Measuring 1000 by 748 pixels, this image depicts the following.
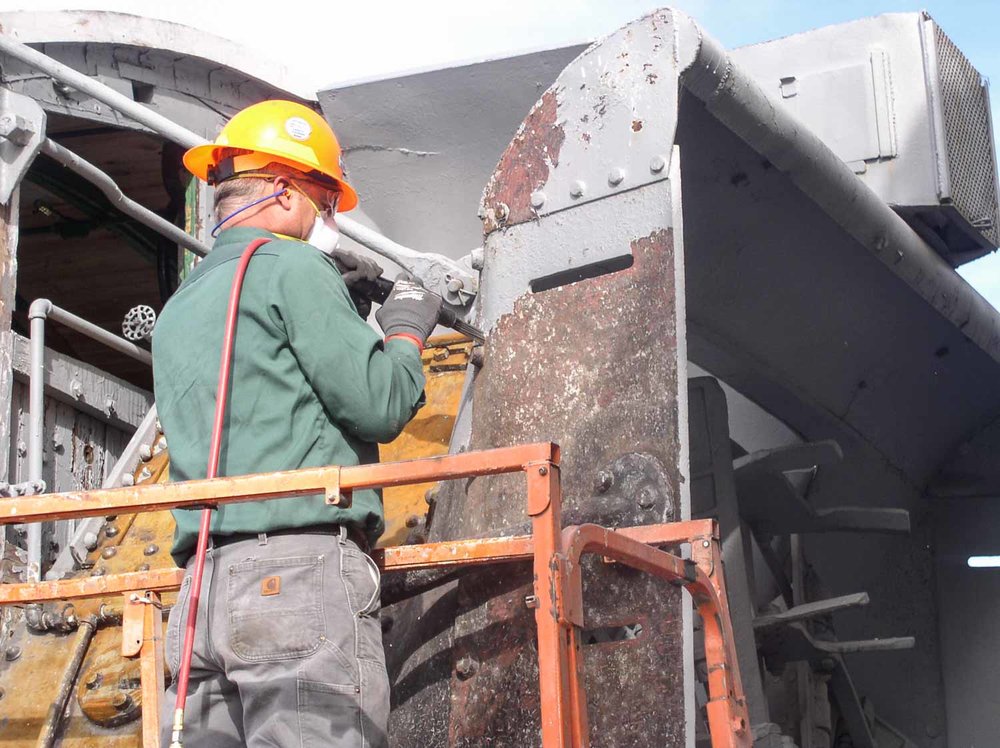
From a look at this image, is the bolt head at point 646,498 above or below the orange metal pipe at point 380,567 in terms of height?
above

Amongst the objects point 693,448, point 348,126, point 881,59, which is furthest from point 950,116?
point 348,126

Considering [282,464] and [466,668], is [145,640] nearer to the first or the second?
[282,464]

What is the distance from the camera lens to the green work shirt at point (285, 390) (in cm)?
Result: 244

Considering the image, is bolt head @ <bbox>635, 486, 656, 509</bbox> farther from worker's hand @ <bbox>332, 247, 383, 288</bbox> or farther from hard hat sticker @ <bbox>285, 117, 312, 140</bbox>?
hard hat sticker @ <bbox>285, 117, 312, 140</bbox>

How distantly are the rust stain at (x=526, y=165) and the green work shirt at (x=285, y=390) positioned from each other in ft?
2.85

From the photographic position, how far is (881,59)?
4.42 meters

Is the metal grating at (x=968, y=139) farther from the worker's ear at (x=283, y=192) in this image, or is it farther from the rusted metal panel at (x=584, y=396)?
the worker's ear at (x=283, y=192)

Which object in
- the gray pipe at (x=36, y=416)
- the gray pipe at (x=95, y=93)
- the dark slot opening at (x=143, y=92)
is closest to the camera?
the gray pipe at (x=36, y=416)

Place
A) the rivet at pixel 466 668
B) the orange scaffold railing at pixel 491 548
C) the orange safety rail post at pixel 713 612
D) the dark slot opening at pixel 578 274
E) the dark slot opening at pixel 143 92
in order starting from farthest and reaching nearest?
the dark slot opening at pixel 143 92
the dark slot opening at pixel 578 274
the rivet at pixel 466 668
the orange safety rail post at pixel 713 612
the orange scaffold railing at pixel 491 548

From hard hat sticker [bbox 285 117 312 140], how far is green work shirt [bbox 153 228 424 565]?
1.03ft

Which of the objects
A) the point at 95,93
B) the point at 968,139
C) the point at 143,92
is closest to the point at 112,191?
the point at 95,93

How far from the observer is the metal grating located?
442 centimetres

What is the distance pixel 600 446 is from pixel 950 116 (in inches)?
84.9

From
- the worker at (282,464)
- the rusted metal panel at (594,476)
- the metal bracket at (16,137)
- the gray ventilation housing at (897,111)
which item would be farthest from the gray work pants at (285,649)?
the gray ventilation housing at (897,111)
